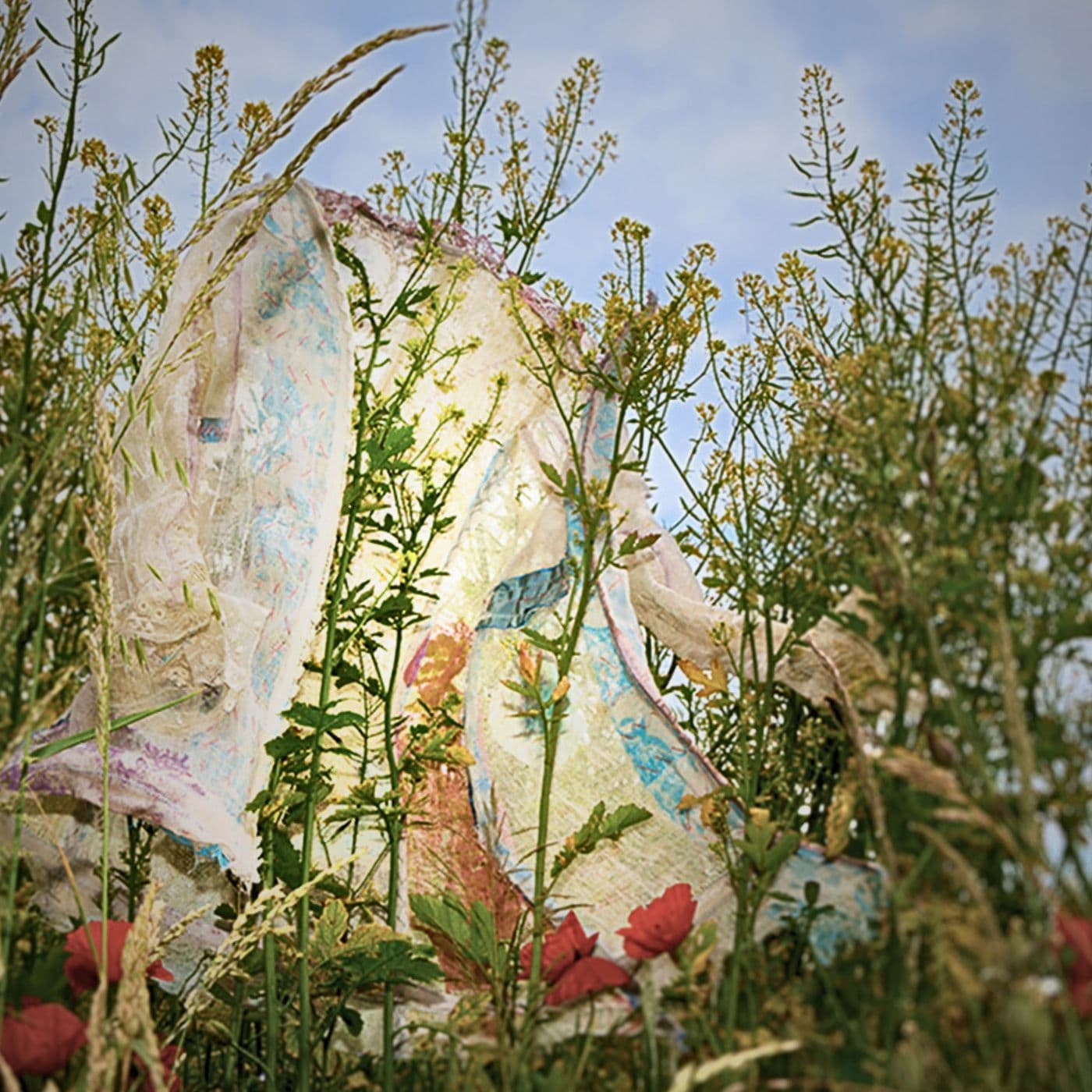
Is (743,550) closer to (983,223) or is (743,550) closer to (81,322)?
(983,223)

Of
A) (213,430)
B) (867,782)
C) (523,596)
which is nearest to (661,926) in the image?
(867,782)

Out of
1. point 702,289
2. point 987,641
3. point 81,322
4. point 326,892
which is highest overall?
point 702,289

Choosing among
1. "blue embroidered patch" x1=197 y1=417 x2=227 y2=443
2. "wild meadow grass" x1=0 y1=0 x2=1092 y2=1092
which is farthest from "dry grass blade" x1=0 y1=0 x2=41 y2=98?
"blue embroidered patch" x1=197 y1=417 x2=227 y2=443

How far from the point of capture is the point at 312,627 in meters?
1.53

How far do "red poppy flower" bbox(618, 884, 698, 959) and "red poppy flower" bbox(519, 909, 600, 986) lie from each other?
6 cm

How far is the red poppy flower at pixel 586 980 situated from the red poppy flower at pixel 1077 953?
532mm

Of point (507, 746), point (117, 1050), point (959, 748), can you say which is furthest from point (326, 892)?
point (959, 748)

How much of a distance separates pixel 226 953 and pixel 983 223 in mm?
1052

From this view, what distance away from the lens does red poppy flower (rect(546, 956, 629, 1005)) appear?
3.59ft

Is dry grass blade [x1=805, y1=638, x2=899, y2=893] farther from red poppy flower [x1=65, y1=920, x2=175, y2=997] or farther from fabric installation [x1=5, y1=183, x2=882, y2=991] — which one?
red poppy flower [x1=65, y1=920, x2=175, y2=997]

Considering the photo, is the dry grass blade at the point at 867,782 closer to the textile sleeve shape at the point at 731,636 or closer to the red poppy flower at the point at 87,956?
the textile sleeve shape at the point at 731,636

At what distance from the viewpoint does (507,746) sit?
156 cm

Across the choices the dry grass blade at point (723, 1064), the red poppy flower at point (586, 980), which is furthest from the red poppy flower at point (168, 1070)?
the dry grass blade at point (723, 1064)

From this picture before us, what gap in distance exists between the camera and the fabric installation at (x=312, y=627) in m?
1.36
